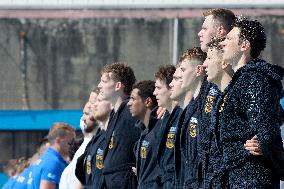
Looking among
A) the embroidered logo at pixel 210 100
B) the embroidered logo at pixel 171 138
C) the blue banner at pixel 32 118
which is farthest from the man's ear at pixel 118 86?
the blue banner at pixel 32 118

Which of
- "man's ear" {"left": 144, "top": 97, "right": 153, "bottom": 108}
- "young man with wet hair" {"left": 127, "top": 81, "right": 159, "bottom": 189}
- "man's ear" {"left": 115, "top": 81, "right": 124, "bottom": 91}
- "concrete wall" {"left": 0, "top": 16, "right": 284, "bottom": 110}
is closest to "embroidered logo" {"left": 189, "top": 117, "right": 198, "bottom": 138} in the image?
"young man with wet hair" {"left": 127, "top": 81, "right": 159, "bottom": 189}

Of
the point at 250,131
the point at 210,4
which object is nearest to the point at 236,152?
the point at 250,131

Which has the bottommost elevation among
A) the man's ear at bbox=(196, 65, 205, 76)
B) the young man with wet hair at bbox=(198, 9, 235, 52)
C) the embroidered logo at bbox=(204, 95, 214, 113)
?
the embroidered logo at bbox=(204, 95, 214, 113)

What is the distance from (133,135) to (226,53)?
3486 millimetres

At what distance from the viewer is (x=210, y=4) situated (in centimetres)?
1639

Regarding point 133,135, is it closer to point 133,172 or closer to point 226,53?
point 133,172

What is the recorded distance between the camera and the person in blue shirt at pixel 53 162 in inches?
578

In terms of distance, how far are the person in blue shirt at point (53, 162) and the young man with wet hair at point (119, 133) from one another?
2192mm

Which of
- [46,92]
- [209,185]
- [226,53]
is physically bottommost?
[209,185]

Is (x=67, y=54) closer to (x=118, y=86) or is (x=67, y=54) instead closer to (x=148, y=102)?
(x=118, y=86)

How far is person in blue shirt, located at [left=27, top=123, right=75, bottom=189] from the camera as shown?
14.7m

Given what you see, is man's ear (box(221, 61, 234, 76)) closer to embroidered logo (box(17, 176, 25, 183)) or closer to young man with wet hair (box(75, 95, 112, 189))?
young man with wet hair (box(75, 95, 112, 189))

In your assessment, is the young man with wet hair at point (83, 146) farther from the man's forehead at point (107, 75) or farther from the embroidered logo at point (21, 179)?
the man's forehead at point (107, 75)

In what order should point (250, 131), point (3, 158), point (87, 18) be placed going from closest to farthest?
point (250, 131), point (3, 158), point (87, 18)
